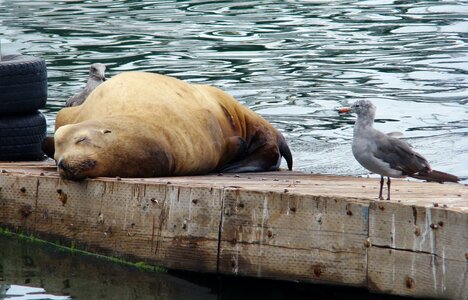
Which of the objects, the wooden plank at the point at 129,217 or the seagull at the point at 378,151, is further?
the wooden plank at the point at 129,217

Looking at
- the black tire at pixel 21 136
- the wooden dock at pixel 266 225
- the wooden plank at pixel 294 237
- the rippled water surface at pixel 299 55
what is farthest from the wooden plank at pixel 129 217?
the rippled water surface at pixel 299 55

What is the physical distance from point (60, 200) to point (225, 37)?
1270 centimetres

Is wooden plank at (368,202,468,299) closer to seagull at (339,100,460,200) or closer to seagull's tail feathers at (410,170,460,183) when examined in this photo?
seagull at (339,100,460,200)

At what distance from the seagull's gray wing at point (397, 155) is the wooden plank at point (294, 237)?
272 millimetres

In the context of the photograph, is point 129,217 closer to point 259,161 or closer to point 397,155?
point 397,155

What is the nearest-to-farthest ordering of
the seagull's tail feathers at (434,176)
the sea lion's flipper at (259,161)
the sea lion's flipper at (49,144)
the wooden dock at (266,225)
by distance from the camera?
the wooden dock at (266,225) < the seagull's tail feathers at (434,176) < the sea lion's flipper at (49,144) < the sea lion's flipper at (259,161)

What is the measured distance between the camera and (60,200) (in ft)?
23.2

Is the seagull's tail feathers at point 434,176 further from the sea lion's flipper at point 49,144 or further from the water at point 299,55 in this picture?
the sea lion's flipper at point 49,144

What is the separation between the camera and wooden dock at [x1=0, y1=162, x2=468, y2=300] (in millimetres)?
6020

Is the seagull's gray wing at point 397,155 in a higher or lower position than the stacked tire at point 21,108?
higher

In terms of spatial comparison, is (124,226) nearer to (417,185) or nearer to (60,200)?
(60,200)

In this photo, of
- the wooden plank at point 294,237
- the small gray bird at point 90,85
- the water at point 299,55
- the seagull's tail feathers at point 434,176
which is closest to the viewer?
the wooden plank at point 294,237

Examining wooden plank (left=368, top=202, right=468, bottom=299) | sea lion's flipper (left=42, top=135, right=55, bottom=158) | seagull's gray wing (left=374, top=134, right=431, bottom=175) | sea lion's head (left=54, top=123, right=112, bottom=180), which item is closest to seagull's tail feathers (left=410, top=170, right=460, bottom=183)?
seagull's gray wing (left=374, top=134, right=431, bottom=175)

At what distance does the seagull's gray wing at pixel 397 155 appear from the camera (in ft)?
20.0
